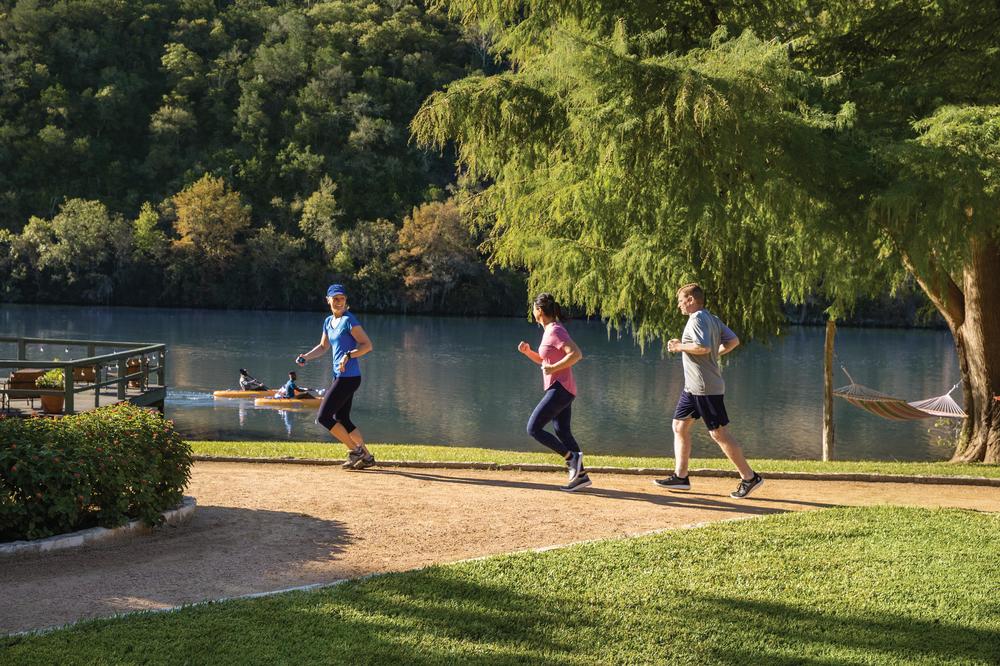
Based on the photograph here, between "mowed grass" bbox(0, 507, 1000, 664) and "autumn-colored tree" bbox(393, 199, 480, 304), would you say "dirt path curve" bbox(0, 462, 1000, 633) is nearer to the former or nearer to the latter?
"mowed grass" bbox(0, 507, 1000, 664)

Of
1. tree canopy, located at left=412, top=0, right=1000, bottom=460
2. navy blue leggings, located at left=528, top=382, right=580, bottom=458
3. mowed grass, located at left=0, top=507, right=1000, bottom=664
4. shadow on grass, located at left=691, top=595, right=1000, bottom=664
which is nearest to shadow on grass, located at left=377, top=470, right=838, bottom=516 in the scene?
navy blue leggings, located at left=528, top=382, right=580, bottom=458

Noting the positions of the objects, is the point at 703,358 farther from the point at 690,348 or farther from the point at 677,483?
the point at 677,483

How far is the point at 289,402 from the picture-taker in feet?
104

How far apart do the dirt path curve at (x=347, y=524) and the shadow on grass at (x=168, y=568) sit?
12 mm

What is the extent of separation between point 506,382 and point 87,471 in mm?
33895

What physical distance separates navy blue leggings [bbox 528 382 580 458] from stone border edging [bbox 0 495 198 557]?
9.92 ft

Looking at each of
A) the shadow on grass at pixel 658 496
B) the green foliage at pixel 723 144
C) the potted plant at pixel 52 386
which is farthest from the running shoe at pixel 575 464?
the potted plant at pixel 52 386

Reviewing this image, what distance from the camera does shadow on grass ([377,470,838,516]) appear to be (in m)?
8.40

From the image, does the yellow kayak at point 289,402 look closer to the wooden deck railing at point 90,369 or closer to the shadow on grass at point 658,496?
the wooden deck railing at point 90,369

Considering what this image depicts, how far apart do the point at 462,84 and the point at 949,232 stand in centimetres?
588

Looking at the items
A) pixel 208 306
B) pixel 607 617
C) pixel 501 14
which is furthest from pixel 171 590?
pixel 208 306

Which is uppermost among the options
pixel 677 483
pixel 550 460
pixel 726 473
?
pixel 677 483

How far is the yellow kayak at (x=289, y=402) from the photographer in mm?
31364

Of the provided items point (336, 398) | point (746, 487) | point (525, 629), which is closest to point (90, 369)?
point (336, 398)
